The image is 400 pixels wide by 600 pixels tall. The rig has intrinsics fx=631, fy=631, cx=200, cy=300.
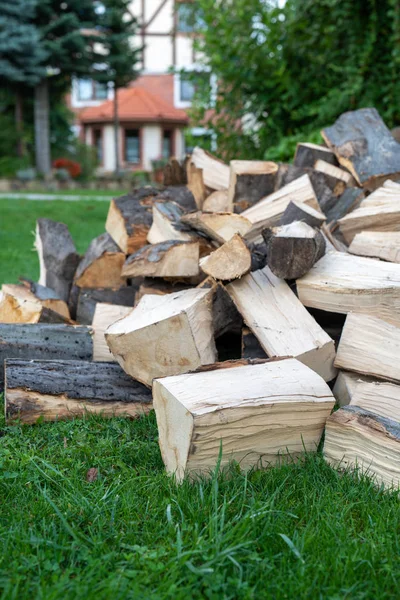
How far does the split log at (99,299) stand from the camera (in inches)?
140

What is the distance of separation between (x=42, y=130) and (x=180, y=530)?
59.6 feet

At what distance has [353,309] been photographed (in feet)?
9.09

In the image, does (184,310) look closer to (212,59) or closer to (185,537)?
(185,537)

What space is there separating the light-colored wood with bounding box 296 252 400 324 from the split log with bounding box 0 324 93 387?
1080mm

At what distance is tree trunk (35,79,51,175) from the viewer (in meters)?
18.2

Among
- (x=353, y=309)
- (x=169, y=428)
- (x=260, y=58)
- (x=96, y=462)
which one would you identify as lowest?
(x=96, y=462)

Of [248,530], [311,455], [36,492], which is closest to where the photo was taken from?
[248,530]

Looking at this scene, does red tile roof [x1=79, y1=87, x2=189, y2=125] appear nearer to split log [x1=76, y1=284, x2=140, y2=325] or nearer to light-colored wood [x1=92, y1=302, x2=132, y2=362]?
split log [x1=76, y1=284, x2=140, y2=325]

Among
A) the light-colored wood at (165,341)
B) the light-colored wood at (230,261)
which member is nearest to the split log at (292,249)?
the light-colored wood at (230,261)

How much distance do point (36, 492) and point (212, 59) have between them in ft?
22.1

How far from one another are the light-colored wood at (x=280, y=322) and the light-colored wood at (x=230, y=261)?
0.08 m

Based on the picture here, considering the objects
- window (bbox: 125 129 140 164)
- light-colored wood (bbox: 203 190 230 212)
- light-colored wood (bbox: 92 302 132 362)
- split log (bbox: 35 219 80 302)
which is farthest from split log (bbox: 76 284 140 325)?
window (bbox: 125 129 140 164)

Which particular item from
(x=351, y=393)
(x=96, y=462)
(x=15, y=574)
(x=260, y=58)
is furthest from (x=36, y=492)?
(x=260, y=58)

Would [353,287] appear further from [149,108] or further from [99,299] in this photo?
[149,108]
